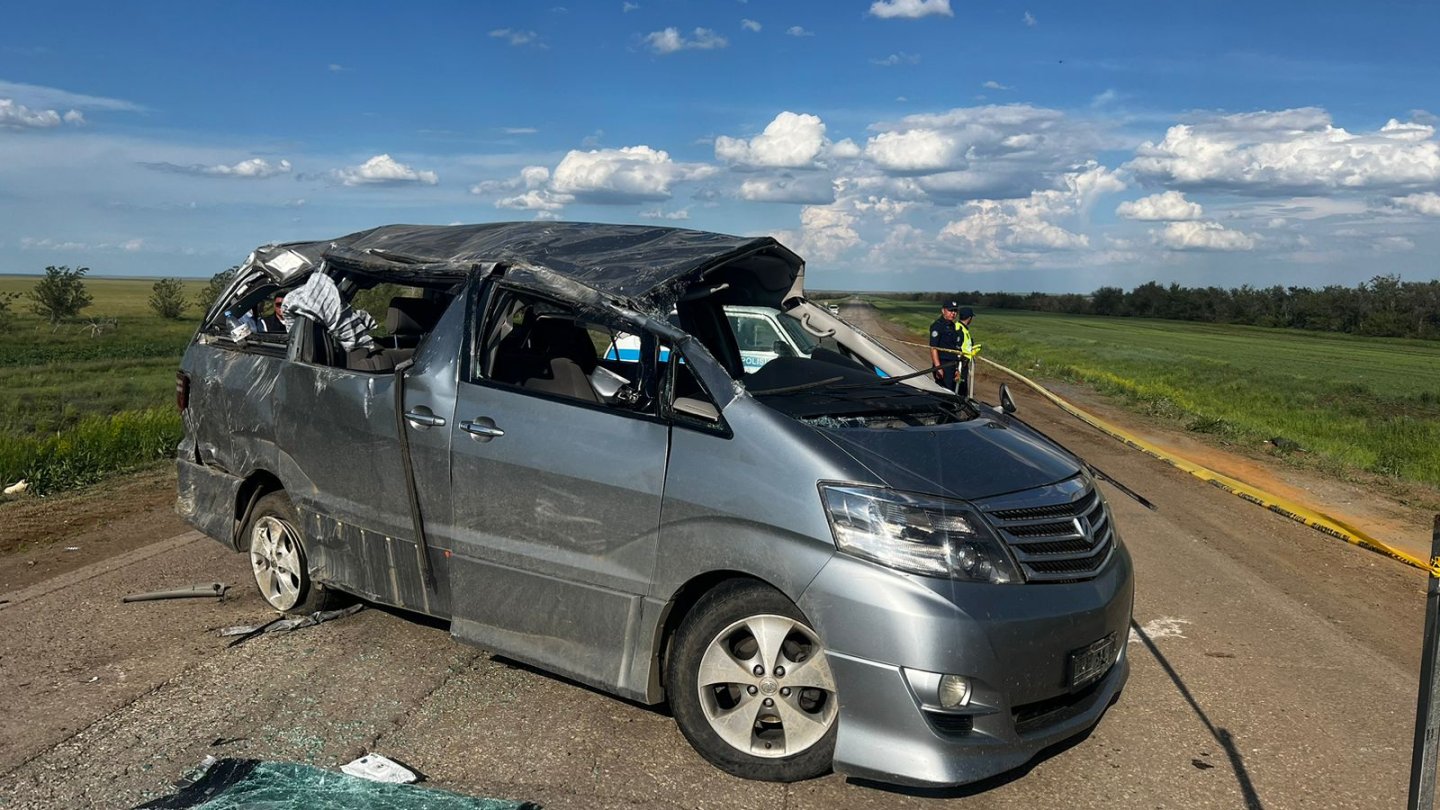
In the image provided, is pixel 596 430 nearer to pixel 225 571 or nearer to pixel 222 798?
pixel 222 798

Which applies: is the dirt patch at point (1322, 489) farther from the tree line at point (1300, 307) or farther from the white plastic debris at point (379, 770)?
the tree line at point (1300, 307)

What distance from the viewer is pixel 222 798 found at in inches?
150

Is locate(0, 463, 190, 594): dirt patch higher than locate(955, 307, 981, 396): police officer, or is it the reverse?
locate(955, 307, 981, 396): police officer

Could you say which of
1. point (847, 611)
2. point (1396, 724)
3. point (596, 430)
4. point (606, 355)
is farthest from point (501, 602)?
point (1396, 724)

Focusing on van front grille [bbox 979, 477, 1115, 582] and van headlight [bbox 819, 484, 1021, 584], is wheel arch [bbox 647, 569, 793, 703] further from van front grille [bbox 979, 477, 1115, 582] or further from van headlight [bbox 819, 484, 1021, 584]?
van front grille [bbox 979, 477, 1115, 582]

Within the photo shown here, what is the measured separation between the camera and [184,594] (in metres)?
6.34

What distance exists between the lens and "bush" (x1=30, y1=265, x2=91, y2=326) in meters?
69.5

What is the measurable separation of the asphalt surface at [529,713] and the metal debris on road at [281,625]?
0.23 feet

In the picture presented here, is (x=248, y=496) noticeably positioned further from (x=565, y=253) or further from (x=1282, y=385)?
(x=1282, y=385)

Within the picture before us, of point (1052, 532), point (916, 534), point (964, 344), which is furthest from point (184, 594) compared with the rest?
point (964, 344)

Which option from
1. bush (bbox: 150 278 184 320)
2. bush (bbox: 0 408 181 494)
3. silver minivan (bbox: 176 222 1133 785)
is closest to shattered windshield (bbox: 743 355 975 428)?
silver minivan (bbox: 176 222 1133 785)

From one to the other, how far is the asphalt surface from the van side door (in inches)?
15.6

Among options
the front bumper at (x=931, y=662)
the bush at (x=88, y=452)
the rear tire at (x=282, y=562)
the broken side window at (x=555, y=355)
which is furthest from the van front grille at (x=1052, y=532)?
the bush at (x=88, y=452)

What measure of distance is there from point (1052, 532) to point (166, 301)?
299ft
